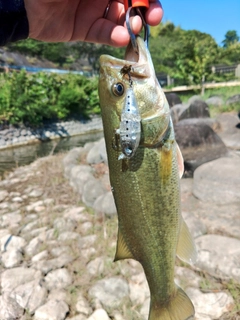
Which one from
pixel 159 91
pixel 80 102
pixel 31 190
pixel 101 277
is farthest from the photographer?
pixel 80 102

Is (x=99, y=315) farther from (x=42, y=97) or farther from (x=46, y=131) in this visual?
(x=42, y=97)

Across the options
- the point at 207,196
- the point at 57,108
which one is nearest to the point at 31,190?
the point at 207,196

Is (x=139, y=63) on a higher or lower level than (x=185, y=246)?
higher

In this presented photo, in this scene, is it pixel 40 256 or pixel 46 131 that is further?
pixel 46 131

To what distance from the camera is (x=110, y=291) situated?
4.04m

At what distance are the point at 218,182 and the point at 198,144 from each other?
1.74 m

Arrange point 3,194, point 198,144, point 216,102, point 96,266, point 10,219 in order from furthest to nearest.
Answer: point 216,102 < point 3,194 < point 198,144 < point 10,219 < point 96,266

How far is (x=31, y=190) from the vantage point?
8.18 m

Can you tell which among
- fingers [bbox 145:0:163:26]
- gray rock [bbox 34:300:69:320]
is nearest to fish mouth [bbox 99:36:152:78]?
fingers [bbox 145:0:163:26]

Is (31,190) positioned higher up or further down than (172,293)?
further down

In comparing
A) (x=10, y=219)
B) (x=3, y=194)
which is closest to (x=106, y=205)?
(x=10, y=219)

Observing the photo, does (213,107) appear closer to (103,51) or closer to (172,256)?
(172,256)

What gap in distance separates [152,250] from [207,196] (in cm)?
415

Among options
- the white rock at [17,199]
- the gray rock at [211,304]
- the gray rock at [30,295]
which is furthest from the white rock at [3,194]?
the gray rock at [211,304]
